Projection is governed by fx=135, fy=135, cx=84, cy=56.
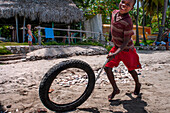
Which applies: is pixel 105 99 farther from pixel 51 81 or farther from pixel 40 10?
pixel 40 10

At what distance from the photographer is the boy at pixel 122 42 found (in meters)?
1.93

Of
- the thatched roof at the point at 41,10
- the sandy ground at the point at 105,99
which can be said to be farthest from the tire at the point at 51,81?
the thatched roof at the point at 41,10

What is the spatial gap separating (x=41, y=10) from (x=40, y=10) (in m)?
0.07

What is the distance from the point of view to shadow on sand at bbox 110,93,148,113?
1.72 m

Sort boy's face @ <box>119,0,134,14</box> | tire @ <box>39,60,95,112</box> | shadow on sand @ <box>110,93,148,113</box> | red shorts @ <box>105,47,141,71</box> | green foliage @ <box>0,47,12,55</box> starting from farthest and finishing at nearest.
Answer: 1. green foliage @ <box>0,47,12,55</box>
2. red shorts @ <box>105,47,141,71</box>
3. boy's face @ <box>119,0,134,14</box>
4. shadow on sand @ <box>110,93,148,113</box>
5. tire @ <box>39,60,95,112</box>

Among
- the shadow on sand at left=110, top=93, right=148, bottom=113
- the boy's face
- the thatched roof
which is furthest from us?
the thatched roof

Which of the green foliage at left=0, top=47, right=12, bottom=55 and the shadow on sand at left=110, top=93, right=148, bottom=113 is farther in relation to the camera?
the green foliage at left=0, top=47, right=12, bottom=55

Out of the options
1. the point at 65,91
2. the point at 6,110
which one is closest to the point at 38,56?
the point at 65,91

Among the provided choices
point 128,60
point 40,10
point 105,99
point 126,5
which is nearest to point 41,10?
point 40,10

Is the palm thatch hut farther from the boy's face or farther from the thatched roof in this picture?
the boy's face

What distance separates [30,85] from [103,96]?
1455 mm

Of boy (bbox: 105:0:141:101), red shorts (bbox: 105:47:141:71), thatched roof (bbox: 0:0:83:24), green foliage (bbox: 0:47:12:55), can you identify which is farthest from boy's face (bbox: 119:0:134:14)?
thatched roof (bbox: 0:0:83:24)

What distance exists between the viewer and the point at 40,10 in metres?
9.68

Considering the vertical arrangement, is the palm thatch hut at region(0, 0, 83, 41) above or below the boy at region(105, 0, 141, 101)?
above
